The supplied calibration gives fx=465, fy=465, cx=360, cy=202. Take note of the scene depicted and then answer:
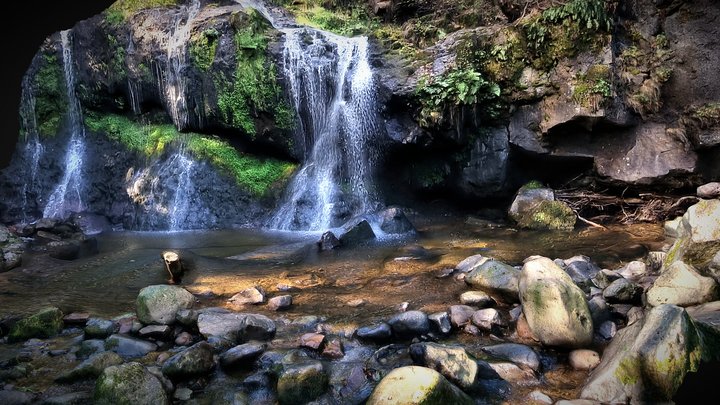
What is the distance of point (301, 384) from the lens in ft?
11.8

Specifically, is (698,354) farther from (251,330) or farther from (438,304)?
(251,330)

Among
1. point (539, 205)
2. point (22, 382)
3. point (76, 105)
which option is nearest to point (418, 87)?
point (539, 205)

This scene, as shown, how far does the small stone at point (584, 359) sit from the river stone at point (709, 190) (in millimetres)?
5520

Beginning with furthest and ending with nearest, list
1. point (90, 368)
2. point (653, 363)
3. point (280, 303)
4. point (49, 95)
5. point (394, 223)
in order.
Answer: point (49, 95), point (394, 223), point (280, 303), point (90, 368), point (653, 363)

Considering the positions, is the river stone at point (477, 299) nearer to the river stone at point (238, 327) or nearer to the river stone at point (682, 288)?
the river stone at point (682, 288)

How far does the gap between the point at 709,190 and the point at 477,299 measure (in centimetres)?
534

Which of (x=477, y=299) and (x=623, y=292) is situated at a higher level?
(x=623, y=292)

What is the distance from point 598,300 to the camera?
4.49 m

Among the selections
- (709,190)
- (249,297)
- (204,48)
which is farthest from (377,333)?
(204,48)

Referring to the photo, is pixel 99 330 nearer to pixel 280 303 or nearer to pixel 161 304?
pixel 161 304

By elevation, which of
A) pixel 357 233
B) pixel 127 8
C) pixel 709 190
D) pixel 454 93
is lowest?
pixel 357 233

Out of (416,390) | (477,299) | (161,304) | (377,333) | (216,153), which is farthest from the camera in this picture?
(216,153)

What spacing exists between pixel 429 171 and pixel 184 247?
5.51 meters

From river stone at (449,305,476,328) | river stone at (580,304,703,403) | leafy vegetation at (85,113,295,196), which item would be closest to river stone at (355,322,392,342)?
river stone at (449,305,476,328)
